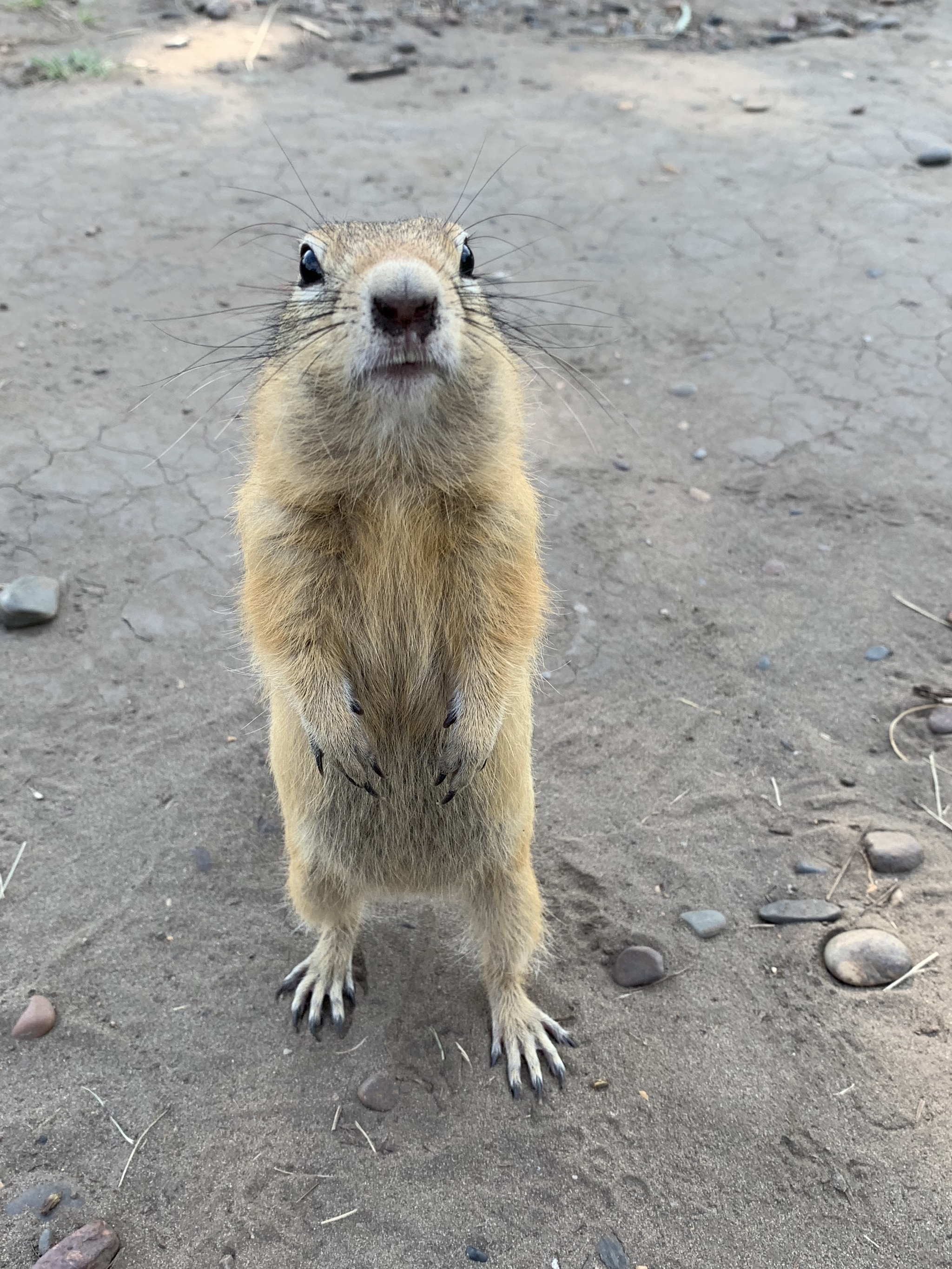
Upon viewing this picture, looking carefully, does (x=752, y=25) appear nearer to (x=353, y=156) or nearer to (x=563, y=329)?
(x=353, y=156)

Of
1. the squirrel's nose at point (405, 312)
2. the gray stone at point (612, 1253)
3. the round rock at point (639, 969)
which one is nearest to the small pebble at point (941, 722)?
the round rock at point (639, 969)

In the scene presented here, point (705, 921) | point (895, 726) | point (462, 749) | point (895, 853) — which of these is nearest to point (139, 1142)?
point (462, 749)

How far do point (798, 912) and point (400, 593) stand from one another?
1.92m

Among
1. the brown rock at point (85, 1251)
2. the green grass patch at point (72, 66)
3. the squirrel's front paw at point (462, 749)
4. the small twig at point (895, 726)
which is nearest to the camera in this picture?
the brown rock at point (85, 1251)

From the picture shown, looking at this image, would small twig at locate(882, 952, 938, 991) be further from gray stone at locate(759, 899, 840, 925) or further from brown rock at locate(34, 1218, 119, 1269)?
brown rock at locate(34, 1218, 119, 1269)

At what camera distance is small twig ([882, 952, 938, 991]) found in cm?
298

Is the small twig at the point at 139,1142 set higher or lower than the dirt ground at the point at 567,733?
lower

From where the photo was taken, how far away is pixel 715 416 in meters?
5.67

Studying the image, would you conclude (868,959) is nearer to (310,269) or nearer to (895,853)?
(895,853)

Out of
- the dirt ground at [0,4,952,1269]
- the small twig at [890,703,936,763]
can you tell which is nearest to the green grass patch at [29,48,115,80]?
the dirt ground at [0,4,952,1269]

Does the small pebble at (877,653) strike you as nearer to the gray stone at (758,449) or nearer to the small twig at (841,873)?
the small twig at (841,873)

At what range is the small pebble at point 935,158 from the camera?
7.68 meters

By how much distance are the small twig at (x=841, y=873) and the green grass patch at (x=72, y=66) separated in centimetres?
950

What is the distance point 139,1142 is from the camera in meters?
2.63
